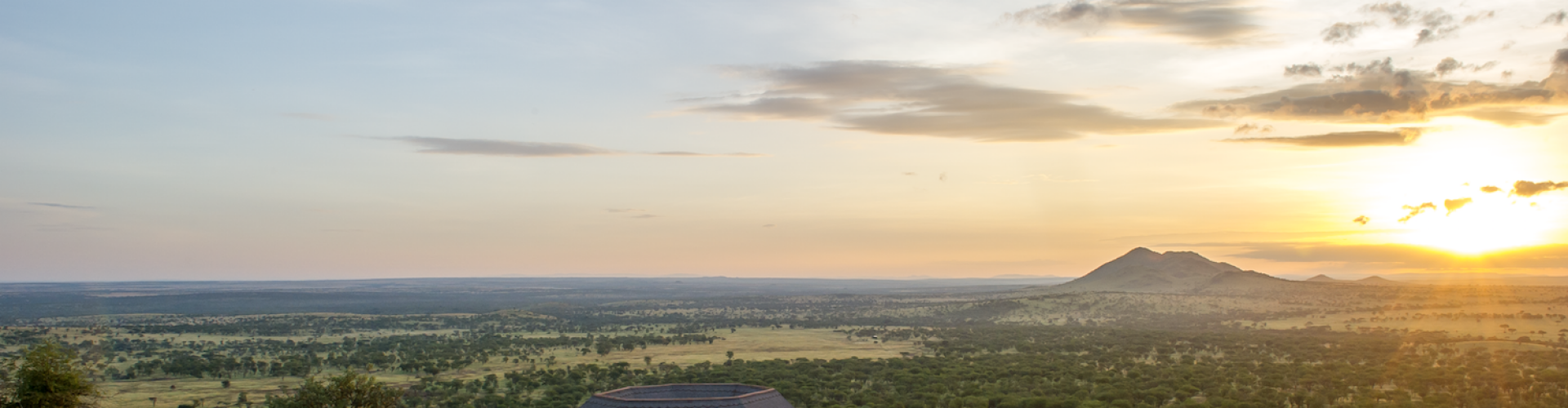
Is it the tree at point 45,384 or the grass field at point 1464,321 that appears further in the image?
the grass field at point 1464,321

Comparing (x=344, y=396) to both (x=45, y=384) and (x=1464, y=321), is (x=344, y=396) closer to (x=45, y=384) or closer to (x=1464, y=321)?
(x=45, y=384)

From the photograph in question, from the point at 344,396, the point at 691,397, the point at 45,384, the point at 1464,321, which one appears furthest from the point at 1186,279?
the point at 45,384

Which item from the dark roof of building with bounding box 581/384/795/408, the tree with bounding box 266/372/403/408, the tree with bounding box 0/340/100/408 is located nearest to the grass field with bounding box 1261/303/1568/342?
the dark roof of building with bounding box 581/384/795/408

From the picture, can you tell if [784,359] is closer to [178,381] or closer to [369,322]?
[178,381]

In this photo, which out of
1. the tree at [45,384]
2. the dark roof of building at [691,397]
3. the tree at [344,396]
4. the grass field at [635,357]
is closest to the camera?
the dark roof of building at [691,397]

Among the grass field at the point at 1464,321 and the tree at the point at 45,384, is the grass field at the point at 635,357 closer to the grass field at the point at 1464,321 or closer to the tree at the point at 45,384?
the tree at the point at 45,384

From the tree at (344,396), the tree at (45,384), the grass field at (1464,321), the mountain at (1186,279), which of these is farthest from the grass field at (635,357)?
the mountain at (1186,279)
